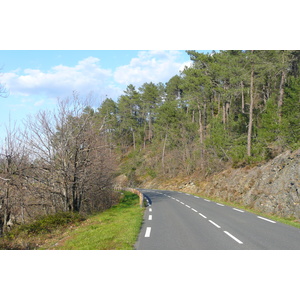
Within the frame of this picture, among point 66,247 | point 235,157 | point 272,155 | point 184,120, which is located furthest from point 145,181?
point 66,247

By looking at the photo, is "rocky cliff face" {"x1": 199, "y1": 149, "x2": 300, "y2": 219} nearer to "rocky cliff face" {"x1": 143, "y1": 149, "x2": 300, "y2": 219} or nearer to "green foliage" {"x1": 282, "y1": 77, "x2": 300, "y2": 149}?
"rocky cliff face" {"x1": 143, "y1": 149, "x2": 300, "y2": 219}

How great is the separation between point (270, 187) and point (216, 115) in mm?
34663

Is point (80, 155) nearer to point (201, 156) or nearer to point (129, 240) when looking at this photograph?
point (129, 240)

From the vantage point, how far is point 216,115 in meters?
50.4

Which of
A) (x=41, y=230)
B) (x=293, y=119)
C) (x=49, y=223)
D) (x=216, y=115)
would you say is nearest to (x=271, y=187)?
(x=293, y=119)

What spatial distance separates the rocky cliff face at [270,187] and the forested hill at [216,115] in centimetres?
219

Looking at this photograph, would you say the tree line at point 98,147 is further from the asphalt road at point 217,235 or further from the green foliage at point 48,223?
the asphalt road at point 217,235

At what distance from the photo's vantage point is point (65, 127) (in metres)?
18.6

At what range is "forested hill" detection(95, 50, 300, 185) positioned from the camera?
23.1 m

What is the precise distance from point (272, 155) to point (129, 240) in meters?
18.8

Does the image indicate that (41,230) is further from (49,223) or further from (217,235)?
(217,235)

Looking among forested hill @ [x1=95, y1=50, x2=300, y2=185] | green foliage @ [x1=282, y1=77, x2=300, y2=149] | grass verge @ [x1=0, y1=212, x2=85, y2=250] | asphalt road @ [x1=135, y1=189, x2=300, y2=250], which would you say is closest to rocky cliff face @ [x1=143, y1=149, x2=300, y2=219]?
forested hill @ [x1=95, y1=50, x2=300, y2=185]

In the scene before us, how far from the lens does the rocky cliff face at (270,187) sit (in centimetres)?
1453

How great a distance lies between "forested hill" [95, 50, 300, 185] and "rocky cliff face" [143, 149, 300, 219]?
2.19 meters
